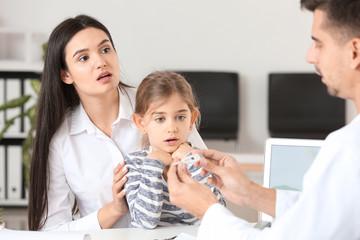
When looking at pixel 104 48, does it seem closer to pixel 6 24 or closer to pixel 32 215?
pixel 32 215

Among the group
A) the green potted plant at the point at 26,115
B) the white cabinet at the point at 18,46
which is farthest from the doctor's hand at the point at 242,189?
the white cabinet at the point at 18,46

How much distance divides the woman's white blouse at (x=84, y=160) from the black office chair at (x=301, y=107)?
2.81 m

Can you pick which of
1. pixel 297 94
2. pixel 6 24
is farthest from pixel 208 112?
pixel 6 24

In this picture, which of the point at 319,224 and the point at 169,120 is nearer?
the point at 319,224

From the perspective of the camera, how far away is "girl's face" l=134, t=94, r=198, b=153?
5.43ft

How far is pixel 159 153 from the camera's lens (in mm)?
1644

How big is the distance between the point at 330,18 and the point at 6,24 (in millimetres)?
3942

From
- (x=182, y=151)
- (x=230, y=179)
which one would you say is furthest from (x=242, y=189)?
(x=182, y=151)

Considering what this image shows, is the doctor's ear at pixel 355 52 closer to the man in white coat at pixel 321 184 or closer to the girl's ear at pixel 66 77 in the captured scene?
the man in white coat at pixel 321 184

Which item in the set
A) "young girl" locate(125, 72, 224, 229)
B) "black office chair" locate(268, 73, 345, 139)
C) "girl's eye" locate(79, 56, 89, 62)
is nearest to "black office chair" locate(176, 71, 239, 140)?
"black office chair" locate(268, 73, 345, 139)

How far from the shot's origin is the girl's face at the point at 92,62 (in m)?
1.82

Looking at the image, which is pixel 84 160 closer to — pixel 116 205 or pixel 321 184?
Answer: pixel 116 205

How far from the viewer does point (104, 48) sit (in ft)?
6.16

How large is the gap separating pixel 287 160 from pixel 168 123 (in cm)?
42
